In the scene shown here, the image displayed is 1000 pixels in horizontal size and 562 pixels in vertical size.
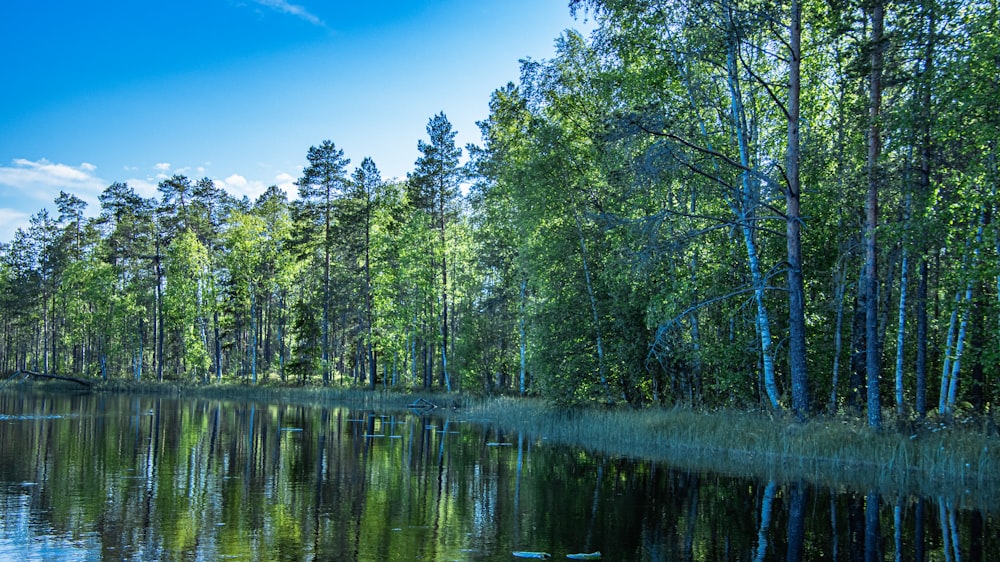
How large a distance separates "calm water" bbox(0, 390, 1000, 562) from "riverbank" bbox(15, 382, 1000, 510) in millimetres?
1178

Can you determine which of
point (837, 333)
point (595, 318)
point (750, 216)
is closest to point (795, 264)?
point (750, 216)

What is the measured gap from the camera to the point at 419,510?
10.9 metres

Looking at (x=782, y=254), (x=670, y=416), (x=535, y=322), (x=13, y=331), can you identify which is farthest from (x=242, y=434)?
(x=13, y=331)

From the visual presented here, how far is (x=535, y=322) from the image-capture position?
79.3 feet

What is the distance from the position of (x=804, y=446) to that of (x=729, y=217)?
6308mm

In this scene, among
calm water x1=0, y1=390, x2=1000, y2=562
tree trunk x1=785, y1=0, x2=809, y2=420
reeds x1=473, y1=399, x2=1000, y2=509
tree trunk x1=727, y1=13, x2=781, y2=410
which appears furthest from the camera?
tree trunk x1=785, y1=0, x2=809, y2=420

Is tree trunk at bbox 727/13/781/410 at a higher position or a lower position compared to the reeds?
higher

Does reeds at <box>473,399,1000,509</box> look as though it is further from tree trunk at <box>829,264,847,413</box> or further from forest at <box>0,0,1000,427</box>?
tree trunk at <box>829,264,847,413</box>

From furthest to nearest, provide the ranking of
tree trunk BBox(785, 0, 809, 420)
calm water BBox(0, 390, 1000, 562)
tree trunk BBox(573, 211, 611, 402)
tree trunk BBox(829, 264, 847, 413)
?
tree trunk BBox(573, 211, 611, 402) < tree trunk BBox(829, 264, 847, 413) < tree trunk BBox(785, 0, 809, 420) < calm water BBox(0, 390, 1000, 562)

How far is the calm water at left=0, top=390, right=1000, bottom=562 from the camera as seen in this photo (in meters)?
8.52

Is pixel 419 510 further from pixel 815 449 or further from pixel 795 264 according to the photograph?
pixel 795 264

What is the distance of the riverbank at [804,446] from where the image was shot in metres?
12.8

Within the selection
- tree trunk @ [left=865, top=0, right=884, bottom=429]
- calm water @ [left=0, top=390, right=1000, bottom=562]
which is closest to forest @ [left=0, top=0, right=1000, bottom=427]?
tree trunk @ [left=865, top=0, right=884, bottom=429]

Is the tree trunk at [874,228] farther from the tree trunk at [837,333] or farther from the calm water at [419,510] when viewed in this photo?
the calm water at [419,510]
